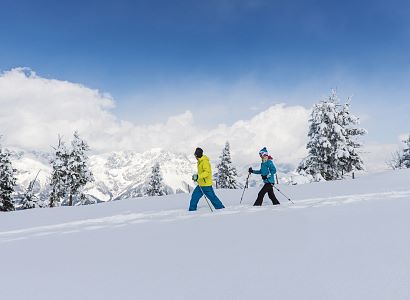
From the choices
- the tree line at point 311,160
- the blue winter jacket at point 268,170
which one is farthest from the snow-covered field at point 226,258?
the tree line at point 311,160

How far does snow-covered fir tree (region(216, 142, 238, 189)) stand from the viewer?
43.1 metres

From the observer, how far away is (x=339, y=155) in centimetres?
3244

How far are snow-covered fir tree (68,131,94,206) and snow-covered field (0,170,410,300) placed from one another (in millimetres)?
28712

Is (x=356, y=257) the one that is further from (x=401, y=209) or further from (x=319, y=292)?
(x=401, y=209)

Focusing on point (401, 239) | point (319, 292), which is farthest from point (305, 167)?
point (319, 292)

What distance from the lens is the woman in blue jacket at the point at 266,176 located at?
35.8 feet

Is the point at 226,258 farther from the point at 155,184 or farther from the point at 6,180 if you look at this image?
the point at 155,184

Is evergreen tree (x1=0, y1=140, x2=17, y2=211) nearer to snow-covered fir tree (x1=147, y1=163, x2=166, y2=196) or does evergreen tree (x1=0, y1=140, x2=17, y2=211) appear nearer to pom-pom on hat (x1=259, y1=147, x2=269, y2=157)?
snow-covered fir tree (x1=147, y1=163, x2=166, y2=196)

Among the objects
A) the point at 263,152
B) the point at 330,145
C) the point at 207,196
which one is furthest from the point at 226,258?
the point at 330,145

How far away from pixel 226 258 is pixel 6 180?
32.9 metres

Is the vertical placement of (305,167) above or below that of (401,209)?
above

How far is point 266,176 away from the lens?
11.1m

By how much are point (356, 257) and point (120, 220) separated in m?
7.31

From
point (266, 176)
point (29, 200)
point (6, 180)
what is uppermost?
point (6, 180)
